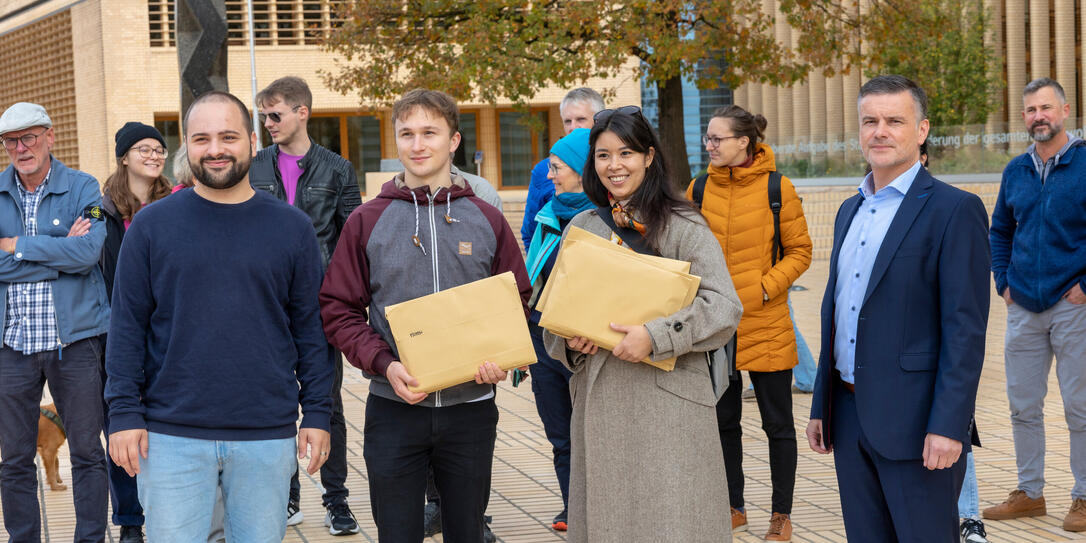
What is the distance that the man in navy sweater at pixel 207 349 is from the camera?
11.1ft

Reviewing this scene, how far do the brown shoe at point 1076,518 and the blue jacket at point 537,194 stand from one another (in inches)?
118

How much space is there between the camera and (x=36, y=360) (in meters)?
5.00

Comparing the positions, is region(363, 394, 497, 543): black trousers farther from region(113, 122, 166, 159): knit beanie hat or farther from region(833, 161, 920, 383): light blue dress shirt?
region(113, 122, 166, 159): knit beanie hat

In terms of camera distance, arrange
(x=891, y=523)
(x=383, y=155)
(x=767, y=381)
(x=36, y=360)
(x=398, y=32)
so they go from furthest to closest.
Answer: (x=383, y=155), (x=398, y=32), (x=767, y=381), (x=36, y=360), (x=891, y=523)

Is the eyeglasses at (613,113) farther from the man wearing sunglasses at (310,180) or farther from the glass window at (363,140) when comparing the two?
the glass window at (363,140)

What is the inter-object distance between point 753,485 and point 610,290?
136 inches

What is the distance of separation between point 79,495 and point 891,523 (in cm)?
350

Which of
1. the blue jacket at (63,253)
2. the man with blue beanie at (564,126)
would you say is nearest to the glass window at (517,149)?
the man with blue beanie at (564,126)

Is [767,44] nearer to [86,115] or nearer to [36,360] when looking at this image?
[36,360]

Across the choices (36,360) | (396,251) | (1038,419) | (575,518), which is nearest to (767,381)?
(1038,419)

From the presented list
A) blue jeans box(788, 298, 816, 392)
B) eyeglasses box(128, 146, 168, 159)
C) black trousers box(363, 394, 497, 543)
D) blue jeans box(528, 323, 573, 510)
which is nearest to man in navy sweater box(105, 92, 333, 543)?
black trousers box(363, 394, 497, 543)

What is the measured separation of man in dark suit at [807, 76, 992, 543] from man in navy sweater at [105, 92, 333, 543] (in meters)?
1.83

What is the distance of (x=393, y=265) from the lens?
376 centimetres

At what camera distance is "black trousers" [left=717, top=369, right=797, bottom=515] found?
17.9 ft
